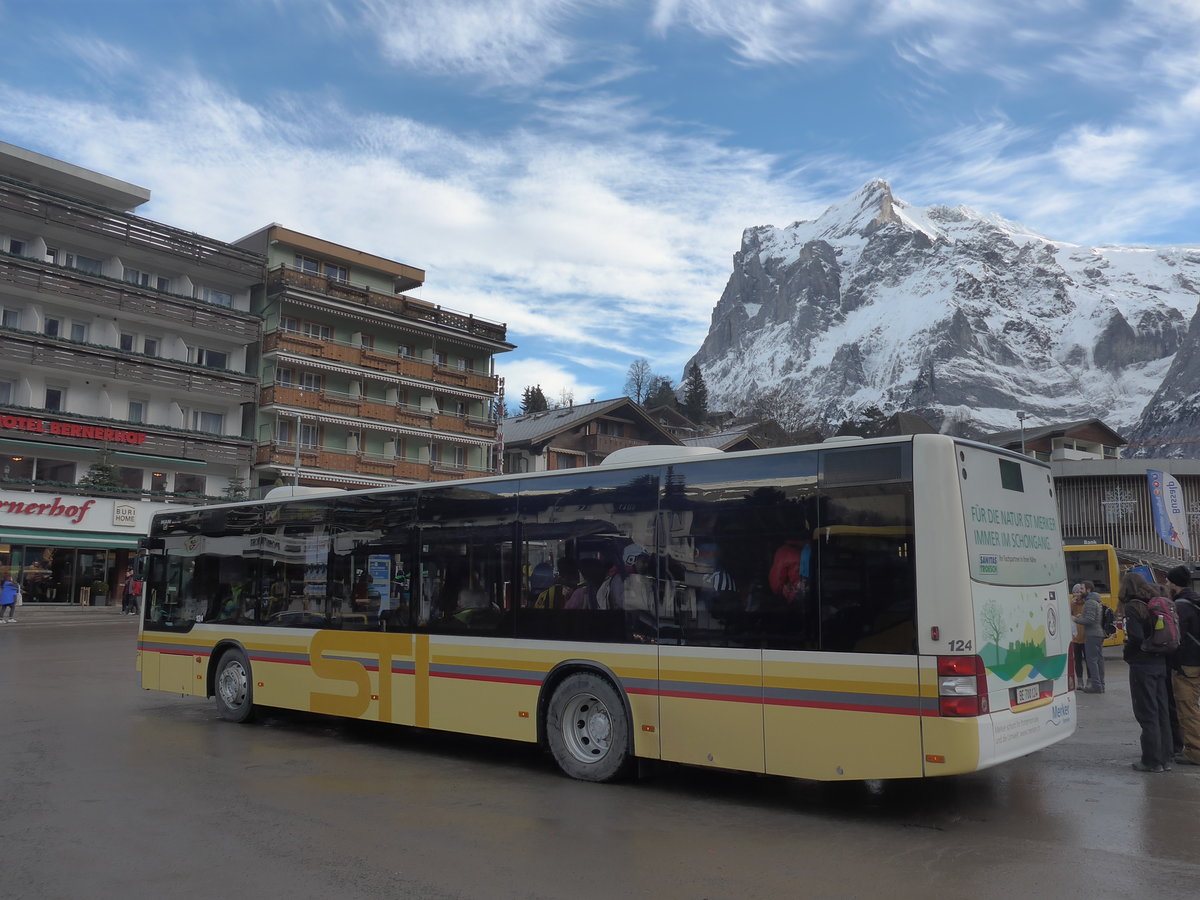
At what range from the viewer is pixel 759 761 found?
7738 mm

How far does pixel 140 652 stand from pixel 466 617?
21.2 feet

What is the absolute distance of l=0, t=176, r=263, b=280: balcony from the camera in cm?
4188

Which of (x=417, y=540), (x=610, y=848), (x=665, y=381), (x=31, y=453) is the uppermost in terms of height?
(x=665, y=381)

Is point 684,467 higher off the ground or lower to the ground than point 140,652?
higher

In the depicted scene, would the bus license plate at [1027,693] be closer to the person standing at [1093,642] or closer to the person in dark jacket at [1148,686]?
the person in dark jacket at [1148,686]

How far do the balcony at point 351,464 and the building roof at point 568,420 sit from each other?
541 centimetres

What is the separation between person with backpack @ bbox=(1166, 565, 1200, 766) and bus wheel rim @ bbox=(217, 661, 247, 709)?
1005cm

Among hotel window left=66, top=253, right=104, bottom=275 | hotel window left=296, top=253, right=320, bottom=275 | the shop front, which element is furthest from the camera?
hotel window left=296, top=253, right=320, bottom=275

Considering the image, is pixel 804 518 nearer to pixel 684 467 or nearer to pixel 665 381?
pixel 684 467

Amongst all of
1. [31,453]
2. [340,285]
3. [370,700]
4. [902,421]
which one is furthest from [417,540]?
[902,421]

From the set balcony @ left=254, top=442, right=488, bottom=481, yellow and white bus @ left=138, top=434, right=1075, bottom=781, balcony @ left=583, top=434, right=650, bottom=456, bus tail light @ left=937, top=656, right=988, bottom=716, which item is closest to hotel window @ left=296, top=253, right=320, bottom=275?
balcony @ left=254, top=442, right=488, bottom=481

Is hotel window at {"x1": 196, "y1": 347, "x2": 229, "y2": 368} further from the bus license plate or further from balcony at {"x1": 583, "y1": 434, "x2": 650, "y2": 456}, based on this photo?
the bus license plate


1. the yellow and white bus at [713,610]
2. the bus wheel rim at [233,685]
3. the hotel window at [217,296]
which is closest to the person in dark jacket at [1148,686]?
the yellow and white bus at [713,610]

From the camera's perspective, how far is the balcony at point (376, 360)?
5044cm
